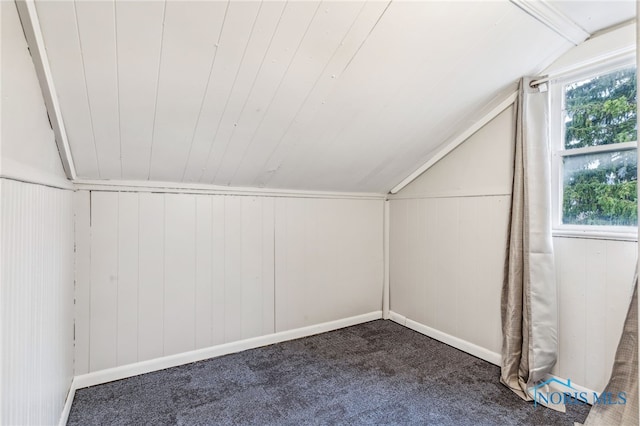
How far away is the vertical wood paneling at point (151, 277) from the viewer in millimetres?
2189

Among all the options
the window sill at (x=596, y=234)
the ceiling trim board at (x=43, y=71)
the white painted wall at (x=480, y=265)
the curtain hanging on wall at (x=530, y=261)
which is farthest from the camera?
the curtain hanging on wall at (x=530, y=261)

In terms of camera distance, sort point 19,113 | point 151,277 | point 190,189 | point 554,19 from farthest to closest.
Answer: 1. point 190,189
2. point 151,277
3. point 554,19
4. point 19,113

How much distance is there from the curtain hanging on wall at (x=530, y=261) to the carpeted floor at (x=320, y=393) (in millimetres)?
215

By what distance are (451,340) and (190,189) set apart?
7.88 ft

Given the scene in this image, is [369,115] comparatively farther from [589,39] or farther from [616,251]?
[616,251]

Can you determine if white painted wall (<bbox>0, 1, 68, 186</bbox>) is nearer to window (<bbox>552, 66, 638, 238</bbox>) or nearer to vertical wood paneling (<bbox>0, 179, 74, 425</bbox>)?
vertical wood paneling (<bbox>0, 179, 74, 425</bbox>)

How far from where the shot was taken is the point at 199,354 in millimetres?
2361

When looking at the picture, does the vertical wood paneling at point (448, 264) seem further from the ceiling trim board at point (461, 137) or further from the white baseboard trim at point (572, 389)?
the white baseboard trim at point (572, 389)

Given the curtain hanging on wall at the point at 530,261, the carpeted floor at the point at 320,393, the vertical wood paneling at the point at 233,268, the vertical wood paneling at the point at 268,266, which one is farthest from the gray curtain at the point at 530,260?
the vertical wood paneling at the point at 233,268

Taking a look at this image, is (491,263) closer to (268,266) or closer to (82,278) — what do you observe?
(268,266)

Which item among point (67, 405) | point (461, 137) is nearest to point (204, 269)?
point (67, 405)

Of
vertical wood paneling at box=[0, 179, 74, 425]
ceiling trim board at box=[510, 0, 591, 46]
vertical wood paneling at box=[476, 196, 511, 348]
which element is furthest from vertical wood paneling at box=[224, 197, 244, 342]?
ceiling trim board at box=[510, 0, 591, 46]

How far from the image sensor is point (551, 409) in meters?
1.79

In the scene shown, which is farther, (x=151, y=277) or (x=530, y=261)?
(x=151, y=277)
